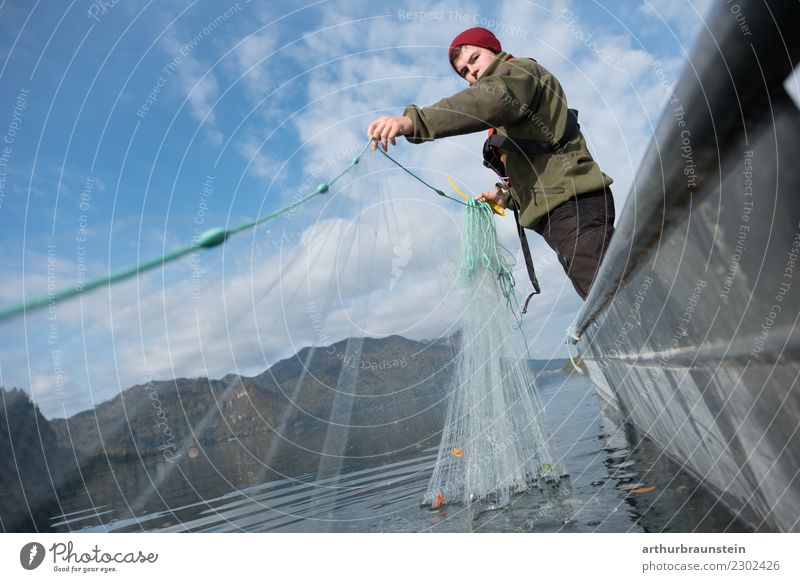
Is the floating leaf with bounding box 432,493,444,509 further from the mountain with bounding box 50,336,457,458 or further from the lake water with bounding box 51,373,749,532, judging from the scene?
the mountain with bounding box 50,336,457,458

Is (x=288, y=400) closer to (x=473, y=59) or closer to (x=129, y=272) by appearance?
(x=129, y=272)

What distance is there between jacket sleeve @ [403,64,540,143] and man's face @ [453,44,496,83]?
76 cm

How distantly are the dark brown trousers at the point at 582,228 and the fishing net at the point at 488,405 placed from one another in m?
1.58

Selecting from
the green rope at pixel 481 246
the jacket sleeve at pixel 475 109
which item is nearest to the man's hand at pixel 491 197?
the green rope at pixel 481 246

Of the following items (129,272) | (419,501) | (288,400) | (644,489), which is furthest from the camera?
(419,501)

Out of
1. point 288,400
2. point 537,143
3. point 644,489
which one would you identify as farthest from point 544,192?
point 288,400

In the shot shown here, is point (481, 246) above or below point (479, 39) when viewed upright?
below

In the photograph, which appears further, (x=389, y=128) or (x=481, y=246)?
(x=481, y=246)

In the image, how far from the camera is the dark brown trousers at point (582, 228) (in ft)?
11.6

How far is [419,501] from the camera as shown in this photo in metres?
5.62

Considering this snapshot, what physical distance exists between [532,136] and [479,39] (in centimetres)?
96

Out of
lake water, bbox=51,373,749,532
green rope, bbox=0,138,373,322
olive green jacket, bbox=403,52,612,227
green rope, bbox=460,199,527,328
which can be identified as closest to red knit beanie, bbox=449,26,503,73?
olive green jacket, bbox=403,52,612,227
